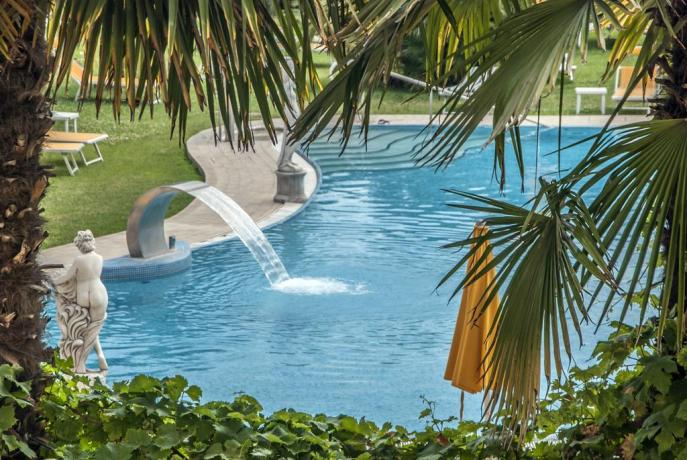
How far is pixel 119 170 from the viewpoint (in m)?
19.8

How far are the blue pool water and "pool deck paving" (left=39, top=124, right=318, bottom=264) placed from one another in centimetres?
56

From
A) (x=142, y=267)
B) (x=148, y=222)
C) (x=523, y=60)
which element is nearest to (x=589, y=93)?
(x=148, y=222)

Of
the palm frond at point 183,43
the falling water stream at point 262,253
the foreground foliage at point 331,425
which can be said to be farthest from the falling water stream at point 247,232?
the palm frond at point 183,43

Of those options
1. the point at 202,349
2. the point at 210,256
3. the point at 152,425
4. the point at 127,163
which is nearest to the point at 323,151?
the point at 127,163

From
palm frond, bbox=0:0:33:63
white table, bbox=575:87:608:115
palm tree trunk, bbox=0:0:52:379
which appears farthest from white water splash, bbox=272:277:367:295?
white table, bbox=575:87:608:115

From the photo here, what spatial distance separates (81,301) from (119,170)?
11.6m

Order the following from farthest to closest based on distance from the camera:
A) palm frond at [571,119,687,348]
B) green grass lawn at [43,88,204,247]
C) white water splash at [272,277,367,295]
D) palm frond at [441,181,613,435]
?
green grass lawn at [43,88,204,247], white water splash at [272,277,367,295], palm frond at [441,181,613,435], palm frond at [571,119,687,348]

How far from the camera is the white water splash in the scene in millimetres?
12500

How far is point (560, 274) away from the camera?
3.93 m

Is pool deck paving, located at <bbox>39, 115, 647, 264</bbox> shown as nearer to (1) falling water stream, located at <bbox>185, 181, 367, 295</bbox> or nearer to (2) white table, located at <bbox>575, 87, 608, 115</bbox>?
(2) white table, located at <bbox>575, 87, 608, 115</bbox>

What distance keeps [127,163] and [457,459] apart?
54.5 ft

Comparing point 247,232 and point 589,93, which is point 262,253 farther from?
point 589,93

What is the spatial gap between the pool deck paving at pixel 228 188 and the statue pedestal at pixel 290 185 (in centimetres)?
17

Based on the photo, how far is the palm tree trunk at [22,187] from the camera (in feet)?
14.3
